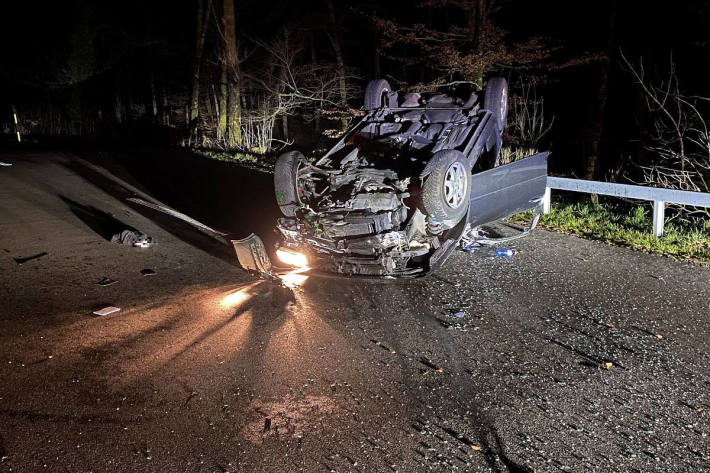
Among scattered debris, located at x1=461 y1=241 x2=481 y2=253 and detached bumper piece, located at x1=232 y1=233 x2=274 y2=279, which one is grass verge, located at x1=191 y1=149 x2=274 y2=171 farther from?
detached bumper piece, located at x1=232 y1=233 x2=274 y2=279

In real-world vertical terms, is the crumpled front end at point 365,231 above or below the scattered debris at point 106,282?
above

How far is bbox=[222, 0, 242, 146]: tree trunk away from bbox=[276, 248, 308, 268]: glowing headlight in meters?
12.9

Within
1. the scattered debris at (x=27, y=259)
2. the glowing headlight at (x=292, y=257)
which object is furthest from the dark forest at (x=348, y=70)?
the scattered debris at (x=27, y=259)

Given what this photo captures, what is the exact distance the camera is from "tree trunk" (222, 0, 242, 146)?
18.2m

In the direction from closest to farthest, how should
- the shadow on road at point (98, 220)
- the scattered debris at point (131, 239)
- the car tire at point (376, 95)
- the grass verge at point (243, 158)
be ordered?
the scattered debris at point (131, 239) → the shadow on road at point (98, 220) → the car tire at point (376, 95) → the grass verge at point (243, 158)

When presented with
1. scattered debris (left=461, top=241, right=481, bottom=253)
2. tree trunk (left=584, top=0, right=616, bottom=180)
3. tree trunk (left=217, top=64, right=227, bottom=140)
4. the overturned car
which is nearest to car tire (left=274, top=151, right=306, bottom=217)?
the overturned car

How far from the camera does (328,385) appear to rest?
12.4ft

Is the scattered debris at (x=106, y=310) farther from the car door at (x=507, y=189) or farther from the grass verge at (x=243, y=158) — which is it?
the grass verge at (x=243, y=158)

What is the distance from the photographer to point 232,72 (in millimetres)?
18578

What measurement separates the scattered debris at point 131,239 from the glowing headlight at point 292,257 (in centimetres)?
240

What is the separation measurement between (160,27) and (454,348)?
36789 millimetres

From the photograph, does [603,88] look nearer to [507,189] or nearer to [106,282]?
[507,189]

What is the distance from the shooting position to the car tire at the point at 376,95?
8195 millimetres

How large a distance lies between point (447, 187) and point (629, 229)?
3906mm
